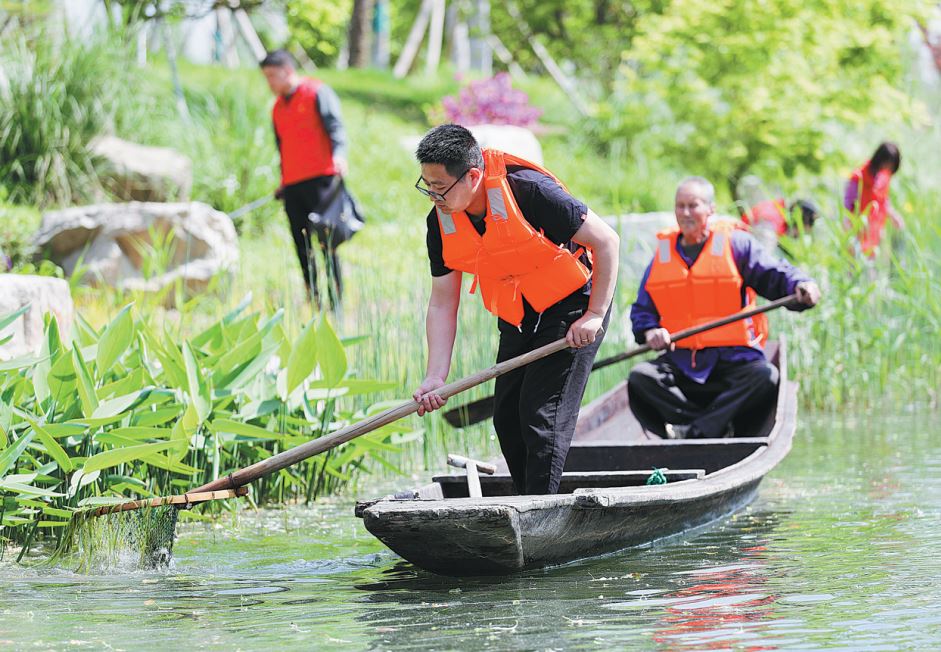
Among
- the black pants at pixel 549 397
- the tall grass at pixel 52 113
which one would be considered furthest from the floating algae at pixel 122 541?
the tall grass at pixel 52 113

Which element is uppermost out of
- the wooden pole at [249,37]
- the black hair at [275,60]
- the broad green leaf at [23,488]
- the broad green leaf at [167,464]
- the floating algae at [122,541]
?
the wooden pole at [249,37]

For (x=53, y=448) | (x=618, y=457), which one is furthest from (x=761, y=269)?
(x=53, y=448)

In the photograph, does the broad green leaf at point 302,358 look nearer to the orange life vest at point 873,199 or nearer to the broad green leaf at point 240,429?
the broad green leaf at point 240,429

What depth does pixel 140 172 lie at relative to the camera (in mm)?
11898

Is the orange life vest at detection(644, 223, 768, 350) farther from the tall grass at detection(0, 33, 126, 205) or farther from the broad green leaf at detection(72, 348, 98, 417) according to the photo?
the tall grass at detection(0, 33, 126, 205)

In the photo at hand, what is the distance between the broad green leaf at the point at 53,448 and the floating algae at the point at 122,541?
19 centimetres

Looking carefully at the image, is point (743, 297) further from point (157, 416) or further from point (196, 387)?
point (157, 416)

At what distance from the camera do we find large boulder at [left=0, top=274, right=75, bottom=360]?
5.83m

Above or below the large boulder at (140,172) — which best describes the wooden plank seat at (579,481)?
below

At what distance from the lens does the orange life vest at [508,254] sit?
474 cm

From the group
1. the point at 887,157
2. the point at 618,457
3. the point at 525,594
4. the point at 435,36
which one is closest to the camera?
the point at 525,594

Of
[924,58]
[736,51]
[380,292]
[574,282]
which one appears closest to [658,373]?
[380,292]

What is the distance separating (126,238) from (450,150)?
6719mm

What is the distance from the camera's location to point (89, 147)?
11828 mm
